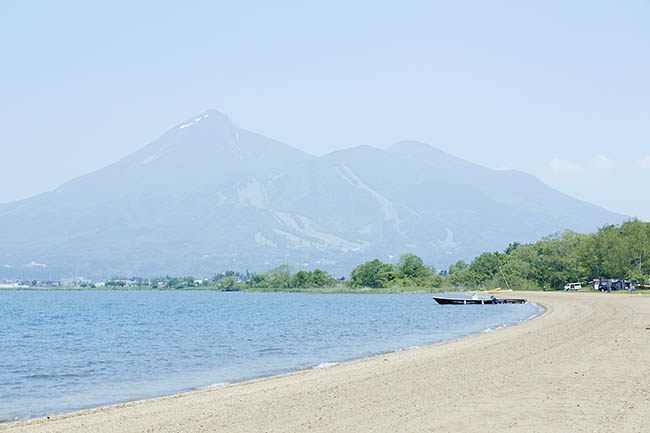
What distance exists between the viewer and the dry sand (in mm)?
15047

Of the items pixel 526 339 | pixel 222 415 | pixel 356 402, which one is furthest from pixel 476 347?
pixel 222 415

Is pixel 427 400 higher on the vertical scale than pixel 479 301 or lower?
lower

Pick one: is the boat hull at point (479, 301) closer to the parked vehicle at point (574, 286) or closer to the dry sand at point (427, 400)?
the parked vehicle at point (574, 286)

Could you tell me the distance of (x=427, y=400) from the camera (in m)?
17.9

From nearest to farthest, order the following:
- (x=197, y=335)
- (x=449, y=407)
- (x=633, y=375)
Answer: (x=449, y=407) → (x=633, y=375) → (x=197, y=335)

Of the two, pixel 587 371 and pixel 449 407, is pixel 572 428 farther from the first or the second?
pixel 587 371

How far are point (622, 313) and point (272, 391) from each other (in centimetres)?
3834

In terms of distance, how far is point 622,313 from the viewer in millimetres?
52500

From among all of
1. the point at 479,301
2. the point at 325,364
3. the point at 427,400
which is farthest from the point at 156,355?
the point at 479,301

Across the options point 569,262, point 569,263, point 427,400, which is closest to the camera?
point 427,400

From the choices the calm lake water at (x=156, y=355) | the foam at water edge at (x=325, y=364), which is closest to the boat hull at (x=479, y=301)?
the calm lake water at (x=156, y=355)

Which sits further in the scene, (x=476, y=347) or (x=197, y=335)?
(x=197, y=335)

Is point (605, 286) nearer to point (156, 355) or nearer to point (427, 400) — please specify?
point (156, 355)

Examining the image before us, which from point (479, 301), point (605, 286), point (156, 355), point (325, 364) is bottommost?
point (156, 355)
